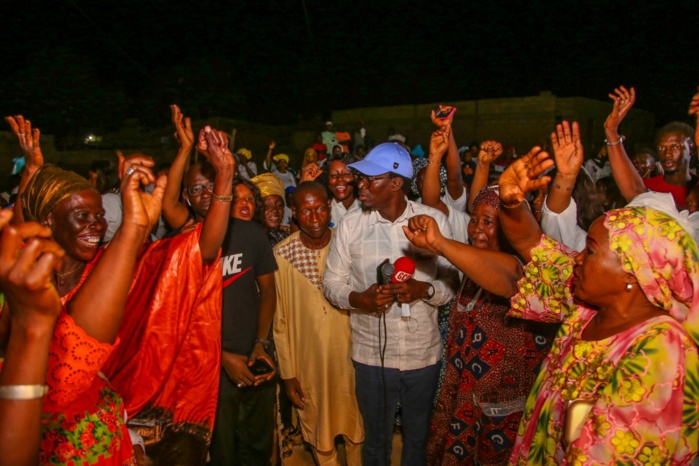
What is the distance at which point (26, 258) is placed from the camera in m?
1.25

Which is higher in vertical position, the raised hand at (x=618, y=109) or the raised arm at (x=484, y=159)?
the raised hand at (x=618, y=109)

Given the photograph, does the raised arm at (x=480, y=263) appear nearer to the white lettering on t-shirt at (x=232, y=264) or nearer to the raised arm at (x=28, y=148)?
the white lettering on t-shirt at (x=232, y=264)

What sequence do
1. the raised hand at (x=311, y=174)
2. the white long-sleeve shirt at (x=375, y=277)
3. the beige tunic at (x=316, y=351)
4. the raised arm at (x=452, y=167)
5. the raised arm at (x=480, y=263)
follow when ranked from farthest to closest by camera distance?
the raised hand at (x=311, y=174) → the raised arm at (x=452, y=167) → the beige tunic at (x=316, y=351) → the white long-sleeve shirt at (x=375, y=277) → the raised arm at (x=480, y=263)

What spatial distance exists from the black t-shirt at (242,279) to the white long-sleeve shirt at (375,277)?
0.53 m

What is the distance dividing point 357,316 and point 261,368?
766mm

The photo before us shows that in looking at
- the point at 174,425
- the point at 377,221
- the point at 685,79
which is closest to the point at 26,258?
the point at 174,425

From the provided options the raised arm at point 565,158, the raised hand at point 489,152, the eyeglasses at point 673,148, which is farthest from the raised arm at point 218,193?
the eyeglasses at point 673,148

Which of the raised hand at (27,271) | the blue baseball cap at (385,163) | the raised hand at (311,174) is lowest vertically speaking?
the raised hand at (27,271)

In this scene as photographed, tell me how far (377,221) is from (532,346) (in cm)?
128

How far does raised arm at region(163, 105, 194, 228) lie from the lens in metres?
3.26

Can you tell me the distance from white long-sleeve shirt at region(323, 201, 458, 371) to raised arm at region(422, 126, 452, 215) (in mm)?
724

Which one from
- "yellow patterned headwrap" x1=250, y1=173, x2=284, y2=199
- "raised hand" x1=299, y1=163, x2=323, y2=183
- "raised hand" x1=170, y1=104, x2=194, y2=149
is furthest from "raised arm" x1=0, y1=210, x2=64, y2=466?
"raised hand" x1=299, y1=163, x2=323, y2=183

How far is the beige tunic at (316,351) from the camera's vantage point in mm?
3848

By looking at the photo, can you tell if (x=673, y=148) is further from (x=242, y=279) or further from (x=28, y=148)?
(x=28, y=148)
